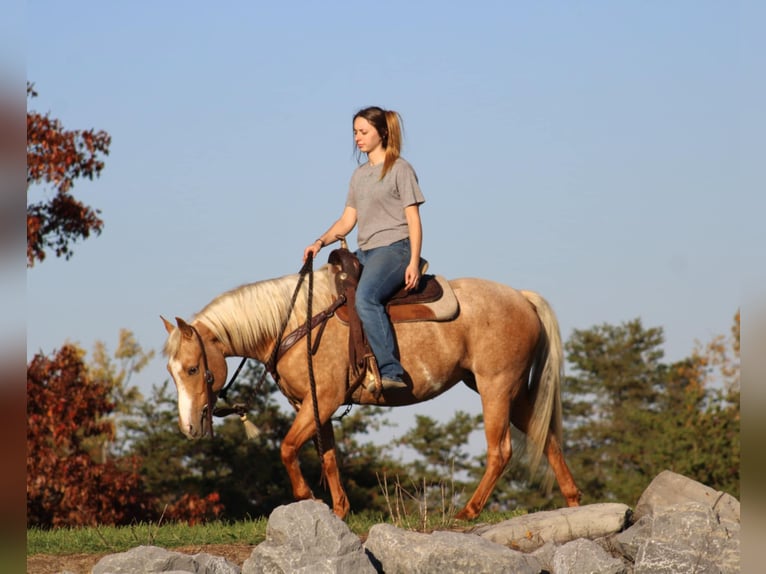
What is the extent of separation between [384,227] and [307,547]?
2.77m

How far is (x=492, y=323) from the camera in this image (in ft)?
27.9

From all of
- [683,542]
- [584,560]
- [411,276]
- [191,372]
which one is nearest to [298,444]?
[191,372]

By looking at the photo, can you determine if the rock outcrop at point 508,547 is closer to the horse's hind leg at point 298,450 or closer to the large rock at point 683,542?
the large rock at point 683,542

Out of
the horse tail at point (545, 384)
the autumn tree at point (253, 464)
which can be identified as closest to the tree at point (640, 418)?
the autumn tree at point (253, 464)

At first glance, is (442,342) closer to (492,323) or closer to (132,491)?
(492,323)

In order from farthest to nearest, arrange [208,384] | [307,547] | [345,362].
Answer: [345,362] < [208,384] < [307,547]

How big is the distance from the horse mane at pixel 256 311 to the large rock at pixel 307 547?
2.03 metres

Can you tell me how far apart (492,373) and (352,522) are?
1.68m

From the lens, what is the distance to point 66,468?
12.8 meters

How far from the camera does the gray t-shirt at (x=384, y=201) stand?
7953mm

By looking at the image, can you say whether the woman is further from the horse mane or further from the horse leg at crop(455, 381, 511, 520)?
the horse leg at crop(455, 381, 511, 520)

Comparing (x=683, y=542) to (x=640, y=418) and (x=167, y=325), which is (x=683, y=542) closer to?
(x=167, y=325)

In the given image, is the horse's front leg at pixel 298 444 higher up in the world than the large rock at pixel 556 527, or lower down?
higher up

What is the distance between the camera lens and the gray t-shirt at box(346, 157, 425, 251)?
795cm
